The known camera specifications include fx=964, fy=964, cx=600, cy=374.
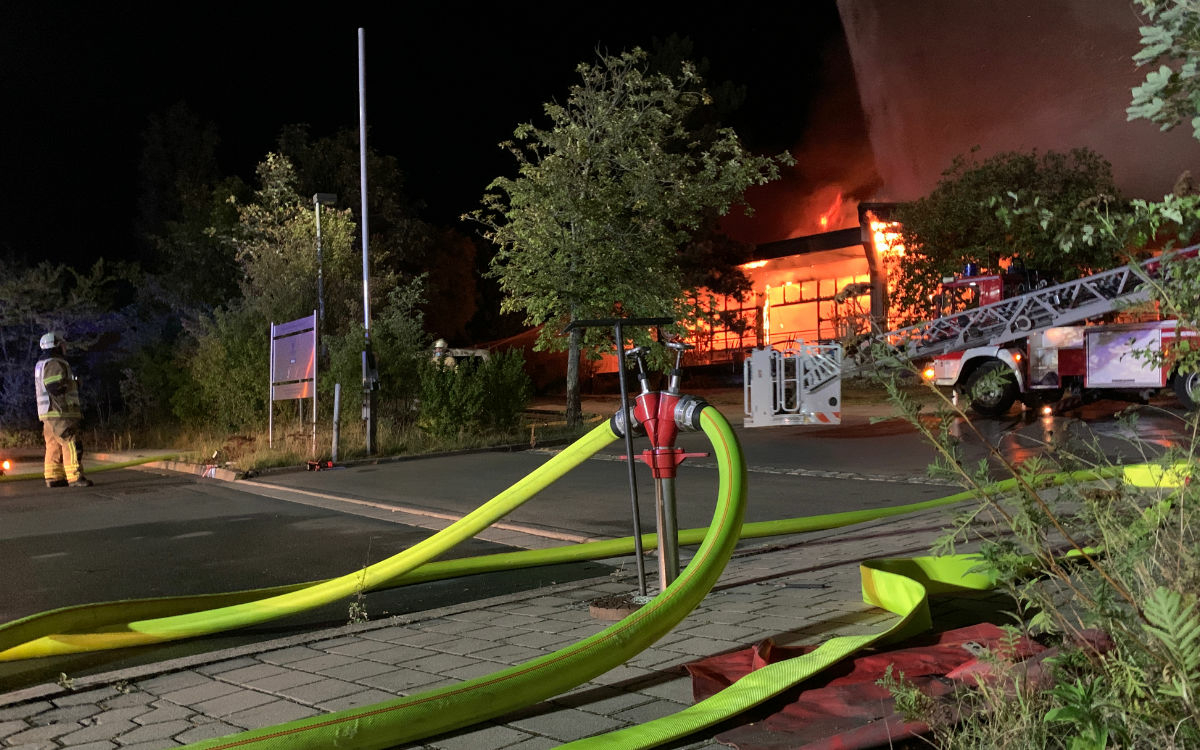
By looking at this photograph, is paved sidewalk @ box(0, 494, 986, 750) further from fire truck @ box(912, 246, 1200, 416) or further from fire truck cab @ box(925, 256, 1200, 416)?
fire truck @ box(912, 246, 1200, 416)

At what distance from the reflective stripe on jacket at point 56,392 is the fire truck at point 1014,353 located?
1069 cm

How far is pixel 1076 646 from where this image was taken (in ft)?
10.3

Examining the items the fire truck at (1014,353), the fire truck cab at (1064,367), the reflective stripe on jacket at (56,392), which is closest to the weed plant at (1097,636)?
the reflective stripe on jacket at (56,392)

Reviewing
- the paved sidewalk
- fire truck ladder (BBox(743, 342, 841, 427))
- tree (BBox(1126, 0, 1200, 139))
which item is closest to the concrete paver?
the paved sidewalk

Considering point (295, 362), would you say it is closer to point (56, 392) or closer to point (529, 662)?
point (56, 392)

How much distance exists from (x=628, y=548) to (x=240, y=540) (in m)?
3.69

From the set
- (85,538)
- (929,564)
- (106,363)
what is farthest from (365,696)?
(106,363)

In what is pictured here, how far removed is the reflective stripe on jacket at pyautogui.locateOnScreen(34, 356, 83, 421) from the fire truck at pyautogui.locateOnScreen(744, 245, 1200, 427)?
10.7m

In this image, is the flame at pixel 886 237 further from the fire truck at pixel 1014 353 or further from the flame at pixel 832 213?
the fire truck at pixel 1014 353

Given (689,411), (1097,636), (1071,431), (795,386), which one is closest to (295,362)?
(795,386)

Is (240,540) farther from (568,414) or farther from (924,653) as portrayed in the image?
(568,414)

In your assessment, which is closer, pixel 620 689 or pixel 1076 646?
pixel 1076 646

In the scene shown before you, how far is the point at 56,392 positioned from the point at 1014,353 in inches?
651

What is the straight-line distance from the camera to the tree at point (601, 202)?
1948 centimetres
